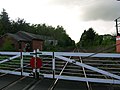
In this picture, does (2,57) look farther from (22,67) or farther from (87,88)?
(87,88)

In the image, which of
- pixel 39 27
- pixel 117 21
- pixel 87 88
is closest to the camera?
pixel 87 88

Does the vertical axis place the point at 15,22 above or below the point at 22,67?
above

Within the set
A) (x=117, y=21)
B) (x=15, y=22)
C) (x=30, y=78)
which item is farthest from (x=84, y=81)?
(x=15, y=22)

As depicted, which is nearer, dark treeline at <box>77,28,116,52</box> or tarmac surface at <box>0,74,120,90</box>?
tarmac surface at <box>0,74,120,90</box>

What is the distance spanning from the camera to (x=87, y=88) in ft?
29.6

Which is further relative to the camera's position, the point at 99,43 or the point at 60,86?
the point at 99,43

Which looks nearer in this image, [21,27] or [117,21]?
[117,21]

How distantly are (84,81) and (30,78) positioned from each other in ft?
8.76

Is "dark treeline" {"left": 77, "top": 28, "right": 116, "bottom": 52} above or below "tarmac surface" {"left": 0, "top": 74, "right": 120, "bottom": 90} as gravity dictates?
above

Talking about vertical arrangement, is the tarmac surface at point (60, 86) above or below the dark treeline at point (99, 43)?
below

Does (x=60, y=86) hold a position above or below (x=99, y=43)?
below

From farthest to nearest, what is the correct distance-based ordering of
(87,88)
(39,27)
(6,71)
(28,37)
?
(39,27) < (28,37) < (6,71) < (87,88)

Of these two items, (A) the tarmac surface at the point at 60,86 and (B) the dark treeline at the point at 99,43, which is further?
(B) the dark treeline at the point at 99,43

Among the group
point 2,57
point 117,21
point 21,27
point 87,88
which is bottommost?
point 87,88
